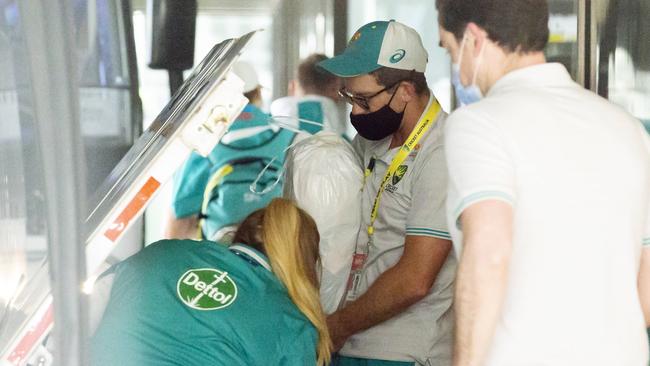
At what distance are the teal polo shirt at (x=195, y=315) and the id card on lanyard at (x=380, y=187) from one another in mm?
513

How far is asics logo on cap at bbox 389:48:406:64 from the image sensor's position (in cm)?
294

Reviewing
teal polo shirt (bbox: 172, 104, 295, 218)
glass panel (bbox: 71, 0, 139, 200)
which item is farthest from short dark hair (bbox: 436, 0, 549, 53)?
glass panel (bbox: 71, 0, 139, 200)

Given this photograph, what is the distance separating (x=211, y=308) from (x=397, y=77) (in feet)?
2.96

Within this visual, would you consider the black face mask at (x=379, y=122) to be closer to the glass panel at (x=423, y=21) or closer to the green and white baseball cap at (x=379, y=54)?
the green and white baseball cap at (x=379, y=54)

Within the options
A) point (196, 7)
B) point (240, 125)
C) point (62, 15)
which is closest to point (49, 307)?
point (62, 15)

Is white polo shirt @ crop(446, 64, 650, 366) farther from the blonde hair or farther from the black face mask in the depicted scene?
the black face mask

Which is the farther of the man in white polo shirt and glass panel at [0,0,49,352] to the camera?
the man in white polo shirt

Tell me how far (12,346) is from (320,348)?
3.16 feet

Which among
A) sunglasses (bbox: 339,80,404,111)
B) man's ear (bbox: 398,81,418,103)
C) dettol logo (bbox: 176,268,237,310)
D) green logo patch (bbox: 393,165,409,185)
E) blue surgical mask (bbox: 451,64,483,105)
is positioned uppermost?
blue surgical mask (bbox: 451,64,483,105)

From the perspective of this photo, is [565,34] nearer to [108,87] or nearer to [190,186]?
[190,186]

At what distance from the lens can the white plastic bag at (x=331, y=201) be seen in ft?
9.47

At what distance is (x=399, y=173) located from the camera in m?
2.84

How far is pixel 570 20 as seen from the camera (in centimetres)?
455

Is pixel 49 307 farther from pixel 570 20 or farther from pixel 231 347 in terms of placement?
pixel 570 20
